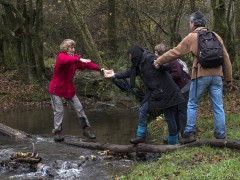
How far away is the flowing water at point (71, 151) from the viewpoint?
350 inches

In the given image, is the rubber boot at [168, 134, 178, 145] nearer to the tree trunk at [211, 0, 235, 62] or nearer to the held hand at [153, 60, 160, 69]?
the held hand at [153, 60, 160, 69]

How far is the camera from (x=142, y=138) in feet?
31.5

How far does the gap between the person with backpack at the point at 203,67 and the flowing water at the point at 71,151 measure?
5.88 ft

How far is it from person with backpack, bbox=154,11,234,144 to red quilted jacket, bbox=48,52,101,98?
2402 mm

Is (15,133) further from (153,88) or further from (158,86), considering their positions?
(158,86)

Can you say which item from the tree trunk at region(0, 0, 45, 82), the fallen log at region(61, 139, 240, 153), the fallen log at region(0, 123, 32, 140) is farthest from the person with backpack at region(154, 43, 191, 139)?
the tree trunk at region(0, 0, 45, 82)

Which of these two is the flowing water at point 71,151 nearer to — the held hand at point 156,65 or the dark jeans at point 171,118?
the dark jeans at point 171,118

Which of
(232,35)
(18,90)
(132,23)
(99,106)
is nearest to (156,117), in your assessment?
(132,23)

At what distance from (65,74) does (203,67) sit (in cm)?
386

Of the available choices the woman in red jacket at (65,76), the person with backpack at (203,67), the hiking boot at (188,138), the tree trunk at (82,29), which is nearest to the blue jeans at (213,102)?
the person with backpack at (203,67)

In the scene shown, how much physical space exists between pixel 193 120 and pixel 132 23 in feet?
34.4

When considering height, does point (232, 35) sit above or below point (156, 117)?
above

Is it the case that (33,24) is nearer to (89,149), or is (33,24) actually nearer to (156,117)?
(156,117)

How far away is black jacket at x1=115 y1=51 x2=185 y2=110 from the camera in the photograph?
9.28 meters
